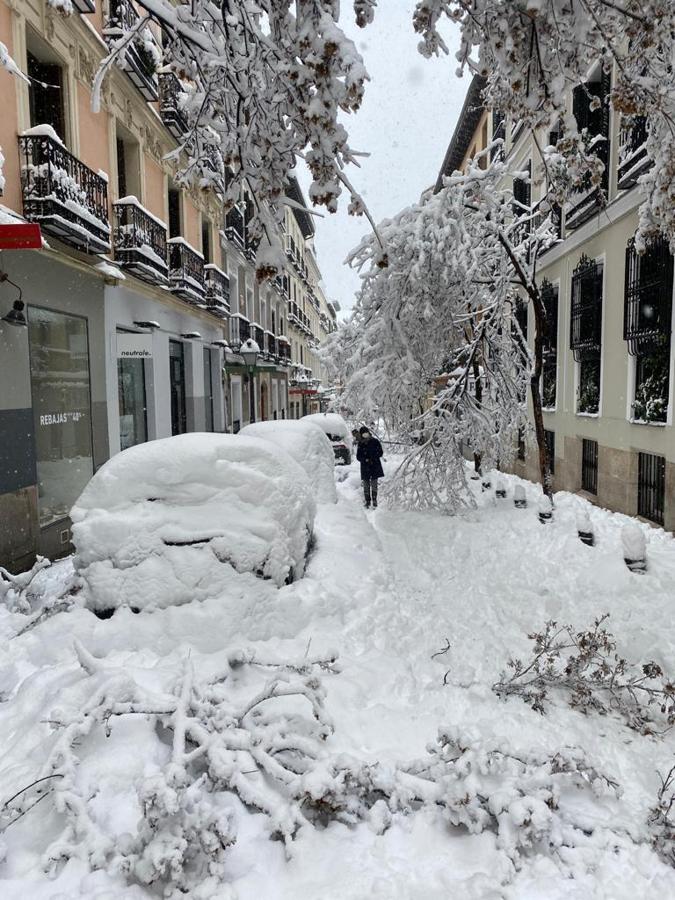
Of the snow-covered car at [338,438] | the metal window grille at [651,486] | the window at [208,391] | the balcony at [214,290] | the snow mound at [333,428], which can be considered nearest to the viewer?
the metal window grille at [651,486]

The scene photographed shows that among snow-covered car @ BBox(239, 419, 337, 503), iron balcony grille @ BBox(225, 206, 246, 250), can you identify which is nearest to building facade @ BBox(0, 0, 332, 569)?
snow-covered car @ BBox(239, 419, 337, 503)

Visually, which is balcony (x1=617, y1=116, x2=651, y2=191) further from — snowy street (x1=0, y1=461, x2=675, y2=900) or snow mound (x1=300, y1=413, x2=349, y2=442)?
snow mound (x1=300, y1=413, x2=349, y2=442)

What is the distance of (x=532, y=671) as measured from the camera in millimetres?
4426

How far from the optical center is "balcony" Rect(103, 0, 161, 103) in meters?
9.59

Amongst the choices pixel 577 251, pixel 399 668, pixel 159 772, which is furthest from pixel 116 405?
pixel 577 251

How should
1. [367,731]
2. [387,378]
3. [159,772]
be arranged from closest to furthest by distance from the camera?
[159,772] < [367,731] < [387,378]

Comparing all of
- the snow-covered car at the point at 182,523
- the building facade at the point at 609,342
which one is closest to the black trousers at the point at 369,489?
the building facade at the point at 609,342

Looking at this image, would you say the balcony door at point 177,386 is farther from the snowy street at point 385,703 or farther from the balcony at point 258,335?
the snowy street at point 385,703

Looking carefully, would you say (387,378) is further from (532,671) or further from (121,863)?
(121,863)

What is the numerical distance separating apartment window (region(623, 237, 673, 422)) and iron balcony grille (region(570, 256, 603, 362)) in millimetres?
1425

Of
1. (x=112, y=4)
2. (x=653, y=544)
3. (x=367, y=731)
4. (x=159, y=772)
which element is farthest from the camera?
(x=112, y=4)

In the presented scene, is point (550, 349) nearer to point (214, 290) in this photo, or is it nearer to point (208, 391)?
point (214, 290)

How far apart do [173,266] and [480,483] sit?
29.7 ft

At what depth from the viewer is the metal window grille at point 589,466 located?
449 inches
